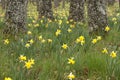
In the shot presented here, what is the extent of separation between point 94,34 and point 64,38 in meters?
1.10

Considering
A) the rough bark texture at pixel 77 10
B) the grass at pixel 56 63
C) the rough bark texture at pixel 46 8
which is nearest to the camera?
the grass at pixel 56 63

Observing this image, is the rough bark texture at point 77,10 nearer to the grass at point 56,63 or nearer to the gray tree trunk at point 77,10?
the gray tree trunk at point 77,10

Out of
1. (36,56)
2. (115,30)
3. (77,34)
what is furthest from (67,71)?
(115,30)

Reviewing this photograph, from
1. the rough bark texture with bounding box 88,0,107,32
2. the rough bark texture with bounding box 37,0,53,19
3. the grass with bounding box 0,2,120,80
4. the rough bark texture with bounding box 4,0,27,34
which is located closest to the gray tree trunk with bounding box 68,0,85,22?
the rough bark texture with bounding box 37,0,53,19

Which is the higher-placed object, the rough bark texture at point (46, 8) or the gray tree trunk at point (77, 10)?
the rough bark texture at point (46, 8)

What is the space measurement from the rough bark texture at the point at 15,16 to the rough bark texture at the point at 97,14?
1.73 metres

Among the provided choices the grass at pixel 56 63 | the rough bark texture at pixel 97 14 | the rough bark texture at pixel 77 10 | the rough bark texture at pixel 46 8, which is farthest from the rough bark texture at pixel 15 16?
the rough bark texture at pixel 46 8

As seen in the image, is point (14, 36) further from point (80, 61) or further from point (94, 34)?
point (80, 61)

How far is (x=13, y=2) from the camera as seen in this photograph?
7.29 m

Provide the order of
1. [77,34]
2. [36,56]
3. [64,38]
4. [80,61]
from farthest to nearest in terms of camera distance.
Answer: [77,34], [64,38], [36,56], [80,61]

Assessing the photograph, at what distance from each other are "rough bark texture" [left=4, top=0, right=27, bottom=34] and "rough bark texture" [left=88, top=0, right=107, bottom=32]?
5.68 ft

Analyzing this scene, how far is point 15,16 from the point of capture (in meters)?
7.28

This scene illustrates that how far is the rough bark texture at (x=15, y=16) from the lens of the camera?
7273mm

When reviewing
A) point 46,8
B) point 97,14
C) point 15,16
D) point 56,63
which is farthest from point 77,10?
point 56,63
